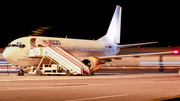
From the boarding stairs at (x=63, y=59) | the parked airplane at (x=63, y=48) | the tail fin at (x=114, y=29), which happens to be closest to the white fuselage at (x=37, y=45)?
the parked airplane at (x=63, y=48)

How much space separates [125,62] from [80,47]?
16337 millimetres

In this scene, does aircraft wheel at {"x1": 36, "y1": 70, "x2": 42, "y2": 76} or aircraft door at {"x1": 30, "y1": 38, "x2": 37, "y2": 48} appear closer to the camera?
aircraft wheel at {"x1": 36, "y1": 70, "x2": 42, "y2": 76}

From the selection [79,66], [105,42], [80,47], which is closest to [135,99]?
[79,66]

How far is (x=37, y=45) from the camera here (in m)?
29.4

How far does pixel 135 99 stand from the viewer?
10047 mm

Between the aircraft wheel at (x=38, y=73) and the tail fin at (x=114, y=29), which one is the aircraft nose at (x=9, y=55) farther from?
the tail fin at (x=114, y=29)

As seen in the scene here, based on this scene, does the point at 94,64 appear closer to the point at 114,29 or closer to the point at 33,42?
the point at 33,42

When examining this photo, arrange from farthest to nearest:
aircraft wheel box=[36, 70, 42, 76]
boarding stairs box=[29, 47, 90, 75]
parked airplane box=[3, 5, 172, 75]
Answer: parked airplane box=[3, 5, 172, 75], aircraft wheel box=[36, 70, 42, 76], boarding stairs box=[29, 47, 90, 75]

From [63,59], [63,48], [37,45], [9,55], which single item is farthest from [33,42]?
[63,59]

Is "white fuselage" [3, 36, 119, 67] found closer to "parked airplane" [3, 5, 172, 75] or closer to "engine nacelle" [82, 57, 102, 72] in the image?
"parked airplane" [3, 5, 172, 75]

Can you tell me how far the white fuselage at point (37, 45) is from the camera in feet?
92.9

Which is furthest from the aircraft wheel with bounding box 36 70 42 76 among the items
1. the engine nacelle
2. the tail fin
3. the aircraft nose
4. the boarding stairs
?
the tail fin

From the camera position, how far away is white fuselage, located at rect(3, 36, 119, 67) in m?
28.3

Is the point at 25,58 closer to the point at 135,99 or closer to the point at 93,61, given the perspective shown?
the point at 93,61
